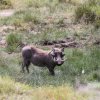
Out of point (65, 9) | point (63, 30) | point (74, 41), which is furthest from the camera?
point (65, 9)

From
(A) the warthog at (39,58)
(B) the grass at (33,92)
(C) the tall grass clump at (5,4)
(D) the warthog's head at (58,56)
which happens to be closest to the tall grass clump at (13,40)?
(A) the warthog at (39,58)

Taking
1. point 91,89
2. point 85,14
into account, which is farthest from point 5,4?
point 91,89

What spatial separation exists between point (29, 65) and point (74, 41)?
2411mm

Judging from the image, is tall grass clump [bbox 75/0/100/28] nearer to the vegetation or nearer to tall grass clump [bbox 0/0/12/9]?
the vegetation

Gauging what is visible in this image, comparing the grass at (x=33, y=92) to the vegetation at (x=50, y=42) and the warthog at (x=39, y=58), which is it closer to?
the vegetation at (x=50, y=42)

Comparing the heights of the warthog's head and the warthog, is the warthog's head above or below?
above

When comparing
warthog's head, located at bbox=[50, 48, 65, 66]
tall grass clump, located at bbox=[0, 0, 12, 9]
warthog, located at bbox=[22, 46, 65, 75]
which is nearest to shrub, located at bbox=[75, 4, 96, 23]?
tall grass clump, located at bbox=[0, 0, 12, 9]

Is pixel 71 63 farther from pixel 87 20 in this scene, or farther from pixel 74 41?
pixel 87 20

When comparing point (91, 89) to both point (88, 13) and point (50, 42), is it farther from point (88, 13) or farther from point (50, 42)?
point (88, 13)

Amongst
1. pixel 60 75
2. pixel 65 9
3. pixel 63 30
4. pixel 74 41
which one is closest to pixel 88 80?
pixel 60 75

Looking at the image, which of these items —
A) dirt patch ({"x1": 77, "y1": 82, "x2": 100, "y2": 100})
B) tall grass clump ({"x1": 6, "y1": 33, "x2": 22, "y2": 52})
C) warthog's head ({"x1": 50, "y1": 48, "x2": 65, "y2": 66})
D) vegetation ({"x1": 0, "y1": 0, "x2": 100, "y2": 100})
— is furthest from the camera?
tall grass clump ({"x1": 6, "y1": 33, "x2": 22, "y2": 52})

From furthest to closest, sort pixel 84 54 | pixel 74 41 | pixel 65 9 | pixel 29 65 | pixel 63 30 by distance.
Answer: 1. pixel 65 9
2. pixel 63 30
3. pixel 74 41
4. pixel 84 54
5. pixel 29 65

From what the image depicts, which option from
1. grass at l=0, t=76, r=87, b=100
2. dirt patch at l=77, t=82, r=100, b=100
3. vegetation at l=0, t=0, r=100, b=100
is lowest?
vegetation at l=0, t=0, r=100, b=100

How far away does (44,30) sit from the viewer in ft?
45.6
